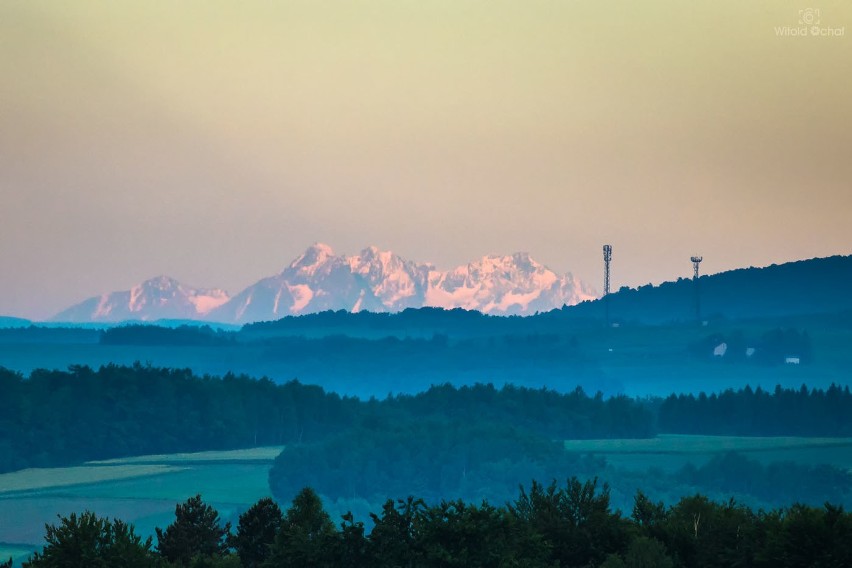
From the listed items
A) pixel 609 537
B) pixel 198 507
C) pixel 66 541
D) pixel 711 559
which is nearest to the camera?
pixel 66 541

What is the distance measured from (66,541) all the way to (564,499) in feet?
102

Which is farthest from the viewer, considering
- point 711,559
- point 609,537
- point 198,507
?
point 198,507

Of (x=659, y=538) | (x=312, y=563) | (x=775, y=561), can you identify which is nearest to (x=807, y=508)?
(x=775, y=561)

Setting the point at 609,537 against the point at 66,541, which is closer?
the point at 66,541

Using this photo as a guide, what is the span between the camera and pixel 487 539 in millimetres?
85312

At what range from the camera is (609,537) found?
3703 inches

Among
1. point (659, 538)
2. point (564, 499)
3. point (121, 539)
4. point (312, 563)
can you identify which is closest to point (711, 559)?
point (659, 538)

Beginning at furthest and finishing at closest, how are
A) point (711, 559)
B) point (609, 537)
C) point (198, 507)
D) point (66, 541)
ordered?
1. point (198, 507)
2. point (609, 537)
3. point (711, 559)
4. point (66, 541)

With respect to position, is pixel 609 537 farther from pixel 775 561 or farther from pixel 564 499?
pixel 775 561

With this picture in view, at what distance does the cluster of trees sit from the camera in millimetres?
82312

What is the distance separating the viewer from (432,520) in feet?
282

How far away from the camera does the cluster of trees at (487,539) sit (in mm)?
82312

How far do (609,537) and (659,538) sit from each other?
3.68 metres

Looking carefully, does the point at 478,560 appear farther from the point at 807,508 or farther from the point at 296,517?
the point at 807,508
